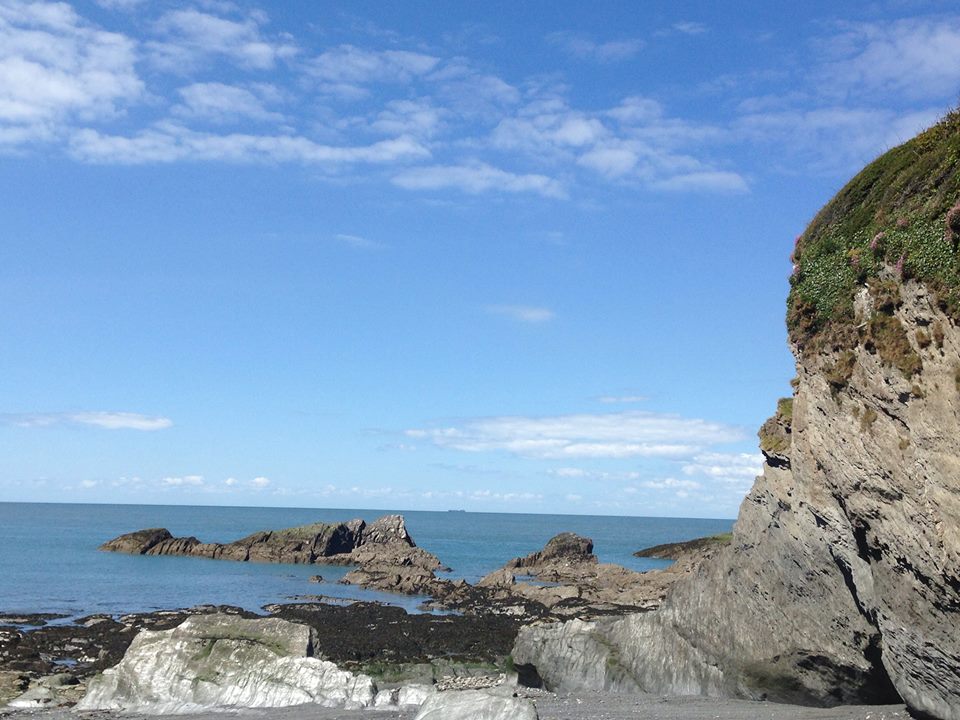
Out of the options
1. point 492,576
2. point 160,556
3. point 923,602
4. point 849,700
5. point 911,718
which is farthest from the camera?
point 160,556

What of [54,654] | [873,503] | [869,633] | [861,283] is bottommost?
[54,654]

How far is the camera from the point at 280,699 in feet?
84.8

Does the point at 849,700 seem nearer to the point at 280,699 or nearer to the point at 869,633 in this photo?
the point at 869,633

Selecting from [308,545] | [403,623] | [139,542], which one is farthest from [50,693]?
[139,542]

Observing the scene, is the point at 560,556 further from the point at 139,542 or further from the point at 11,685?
the point at 11,685

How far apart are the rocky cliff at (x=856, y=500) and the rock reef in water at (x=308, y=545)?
210 ft

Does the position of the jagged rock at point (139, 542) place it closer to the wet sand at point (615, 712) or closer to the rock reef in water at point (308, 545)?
the rock reef in water at point (308, 545)

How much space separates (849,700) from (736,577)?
4318 millimetres

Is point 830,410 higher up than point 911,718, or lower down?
higher up

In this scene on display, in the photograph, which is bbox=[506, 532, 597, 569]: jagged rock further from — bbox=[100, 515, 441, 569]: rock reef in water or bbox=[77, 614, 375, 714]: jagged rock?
bbox=[77, 614, 375, 714]: jagged rock

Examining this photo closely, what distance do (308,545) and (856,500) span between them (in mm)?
82620

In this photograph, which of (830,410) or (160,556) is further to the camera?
(160,556)

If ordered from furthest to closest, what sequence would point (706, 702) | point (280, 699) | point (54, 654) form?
point (54, 654)
point (280, 699)
point (706, 702)

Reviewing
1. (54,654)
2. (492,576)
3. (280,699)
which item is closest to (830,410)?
(280,699)
